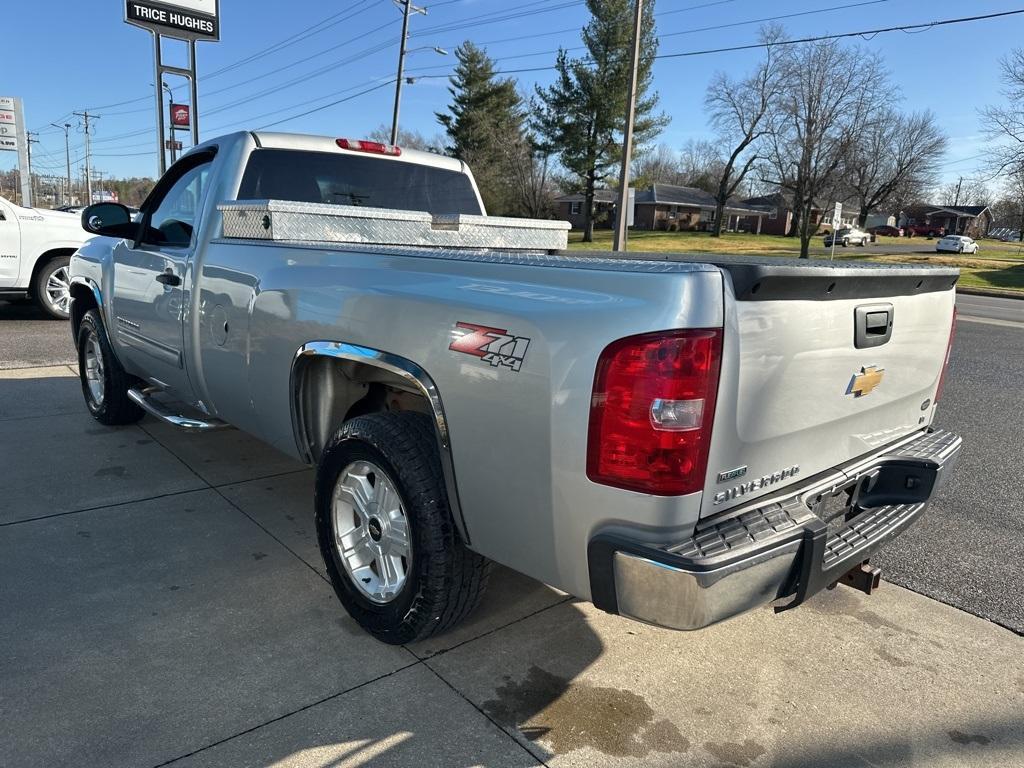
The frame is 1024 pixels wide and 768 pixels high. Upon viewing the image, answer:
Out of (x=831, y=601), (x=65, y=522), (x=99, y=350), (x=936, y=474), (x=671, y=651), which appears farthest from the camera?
(x=99, y=350)

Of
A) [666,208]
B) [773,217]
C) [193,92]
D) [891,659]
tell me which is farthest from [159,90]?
[773,217]

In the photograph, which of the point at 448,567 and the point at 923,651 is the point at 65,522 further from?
the point at 923,651

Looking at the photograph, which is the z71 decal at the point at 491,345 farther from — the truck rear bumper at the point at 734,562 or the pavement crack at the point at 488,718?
A: the pavement crack at the point at 488,718

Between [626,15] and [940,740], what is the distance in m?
44.5

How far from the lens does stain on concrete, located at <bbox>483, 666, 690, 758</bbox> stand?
93.0 inches

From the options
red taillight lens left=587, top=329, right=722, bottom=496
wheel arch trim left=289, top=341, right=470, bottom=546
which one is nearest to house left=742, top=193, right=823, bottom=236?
wheel arch trim left=289, top=341, right=470, bottom=546

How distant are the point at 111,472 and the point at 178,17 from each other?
17447mm

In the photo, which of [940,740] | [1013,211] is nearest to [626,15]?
[940,740]

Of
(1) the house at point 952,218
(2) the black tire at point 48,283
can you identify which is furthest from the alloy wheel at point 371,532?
(1) the house at point 952,218

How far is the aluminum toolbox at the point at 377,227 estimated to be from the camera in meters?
3.48

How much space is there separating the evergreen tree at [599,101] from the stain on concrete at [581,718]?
41933 mm

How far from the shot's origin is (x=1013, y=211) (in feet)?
279

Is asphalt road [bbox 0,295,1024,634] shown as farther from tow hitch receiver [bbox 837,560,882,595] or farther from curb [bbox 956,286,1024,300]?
curb [bbox 956,286,1024,300]

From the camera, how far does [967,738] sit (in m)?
2.46
